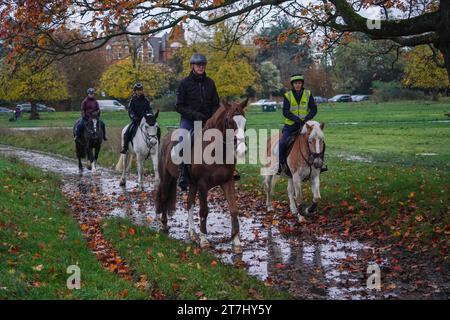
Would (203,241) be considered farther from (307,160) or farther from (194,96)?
(307,160)

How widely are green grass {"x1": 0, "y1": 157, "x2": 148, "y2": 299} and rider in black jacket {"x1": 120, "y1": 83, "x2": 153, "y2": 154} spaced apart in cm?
396

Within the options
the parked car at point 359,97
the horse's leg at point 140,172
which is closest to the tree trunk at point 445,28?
the horse's leg at point 140,172

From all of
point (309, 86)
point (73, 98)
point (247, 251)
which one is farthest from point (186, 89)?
point (309, 86)

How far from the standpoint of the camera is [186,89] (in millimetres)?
10438

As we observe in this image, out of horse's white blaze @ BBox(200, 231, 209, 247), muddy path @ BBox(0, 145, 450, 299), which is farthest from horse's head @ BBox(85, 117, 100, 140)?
horse's white blaze @ BBox(200, 231, 209, 247)

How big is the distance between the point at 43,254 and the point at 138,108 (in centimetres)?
932

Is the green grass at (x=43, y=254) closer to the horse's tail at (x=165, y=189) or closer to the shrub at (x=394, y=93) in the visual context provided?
the horse's tail at (x=165, y=189)

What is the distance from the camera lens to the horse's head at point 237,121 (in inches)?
349

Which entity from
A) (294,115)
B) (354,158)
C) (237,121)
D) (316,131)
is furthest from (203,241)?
(354,158)

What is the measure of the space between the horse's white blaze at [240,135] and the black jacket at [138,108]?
331 inches

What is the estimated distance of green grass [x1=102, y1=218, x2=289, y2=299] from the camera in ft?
23.3

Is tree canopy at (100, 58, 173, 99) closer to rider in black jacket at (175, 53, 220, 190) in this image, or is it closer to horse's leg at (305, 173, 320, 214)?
horse's leg at (305, 173, 320, 214)

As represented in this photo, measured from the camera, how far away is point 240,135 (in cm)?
898
